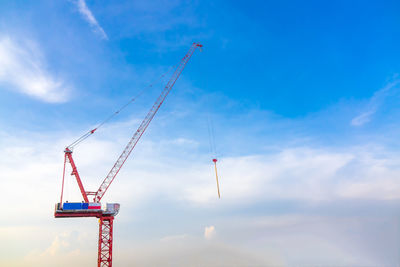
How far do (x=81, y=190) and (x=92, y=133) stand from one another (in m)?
34.7

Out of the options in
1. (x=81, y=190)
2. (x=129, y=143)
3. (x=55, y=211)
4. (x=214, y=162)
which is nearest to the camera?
(x=214, y=162)

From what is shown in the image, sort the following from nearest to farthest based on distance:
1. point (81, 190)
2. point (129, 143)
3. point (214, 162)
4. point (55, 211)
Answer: point (214, 162)
point (55, 211)
point (81, 190)
point (129, 143)

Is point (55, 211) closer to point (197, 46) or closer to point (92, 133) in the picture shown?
point (92, 133)

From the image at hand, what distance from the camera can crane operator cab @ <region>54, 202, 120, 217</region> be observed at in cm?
14800

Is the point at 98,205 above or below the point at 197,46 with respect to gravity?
below

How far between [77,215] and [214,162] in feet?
247

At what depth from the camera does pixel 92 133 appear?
17675 cm

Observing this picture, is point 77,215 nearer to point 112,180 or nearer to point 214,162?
point 112,180

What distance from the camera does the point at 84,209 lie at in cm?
15250

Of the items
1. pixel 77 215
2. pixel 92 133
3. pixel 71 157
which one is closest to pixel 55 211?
pixel 77 215

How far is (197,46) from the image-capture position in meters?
178

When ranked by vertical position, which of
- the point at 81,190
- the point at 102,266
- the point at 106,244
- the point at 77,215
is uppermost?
the point at 81,190

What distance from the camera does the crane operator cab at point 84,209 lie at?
148000 mm

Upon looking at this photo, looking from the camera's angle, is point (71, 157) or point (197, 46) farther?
point (197, 46)
